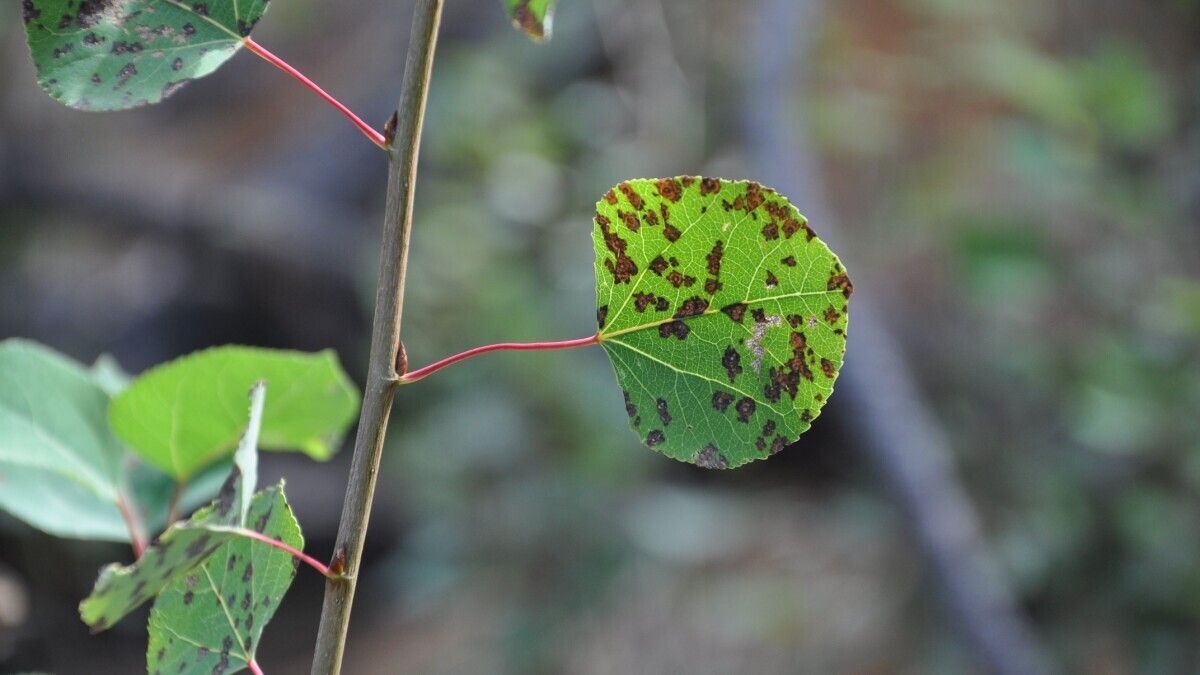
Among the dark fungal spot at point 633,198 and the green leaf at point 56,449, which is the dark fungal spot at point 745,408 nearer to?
the dark fungal spot at point 633,198

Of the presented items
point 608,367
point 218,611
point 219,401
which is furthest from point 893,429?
point 218,611

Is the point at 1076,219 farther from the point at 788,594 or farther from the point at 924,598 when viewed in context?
the point at 788,594

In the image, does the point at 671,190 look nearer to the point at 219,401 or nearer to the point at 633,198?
the point at 633,198

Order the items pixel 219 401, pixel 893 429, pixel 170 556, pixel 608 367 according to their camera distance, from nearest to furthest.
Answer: pixel 170 556 < pixel 219 401 < pixel 893 429 < pixel 608 367

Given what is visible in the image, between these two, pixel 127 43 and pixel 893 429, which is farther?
pixel 893 429

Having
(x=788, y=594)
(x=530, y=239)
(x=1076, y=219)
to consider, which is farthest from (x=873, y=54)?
(x=788, y=594)

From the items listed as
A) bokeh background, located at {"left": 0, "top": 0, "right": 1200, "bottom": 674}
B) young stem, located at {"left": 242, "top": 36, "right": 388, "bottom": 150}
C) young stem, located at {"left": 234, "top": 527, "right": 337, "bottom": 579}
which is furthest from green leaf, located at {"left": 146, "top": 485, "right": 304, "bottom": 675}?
bokeh background, located at {"left": 0, "top": 0, "right": 1200, "bottom": 674}

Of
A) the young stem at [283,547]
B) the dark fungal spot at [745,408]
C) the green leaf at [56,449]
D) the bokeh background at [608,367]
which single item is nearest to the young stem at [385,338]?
the young stem at [283,547]
